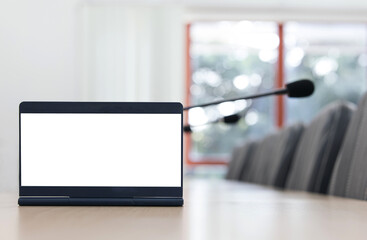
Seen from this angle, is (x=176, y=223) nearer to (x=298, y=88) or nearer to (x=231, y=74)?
(x=298, y=88)

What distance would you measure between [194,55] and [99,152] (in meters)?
6.86

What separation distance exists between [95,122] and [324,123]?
1.39m

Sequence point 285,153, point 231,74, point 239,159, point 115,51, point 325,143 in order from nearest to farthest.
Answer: point 325,143 → point 285,153 → point 239,159 → point 115,51 → point 231,74

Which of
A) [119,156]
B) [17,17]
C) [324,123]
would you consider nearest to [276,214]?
[119,156]

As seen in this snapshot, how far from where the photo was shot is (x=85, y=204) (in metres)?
1.04

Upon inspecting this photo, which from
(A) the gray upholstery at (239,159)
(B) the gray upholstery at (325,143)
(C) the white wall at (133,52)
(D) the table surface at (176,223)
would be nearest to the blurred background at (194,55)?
(C) the white wall at (133,52)

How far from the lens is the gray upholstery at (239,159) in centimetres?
559

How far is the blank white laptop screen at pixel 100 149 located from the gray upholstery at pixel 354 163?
77cm

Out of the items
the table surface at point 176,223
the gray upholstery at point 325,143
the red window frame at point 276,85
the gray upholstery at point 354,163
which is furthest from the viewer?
the red window frame at point 276,85

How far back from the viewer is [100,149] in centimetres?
108

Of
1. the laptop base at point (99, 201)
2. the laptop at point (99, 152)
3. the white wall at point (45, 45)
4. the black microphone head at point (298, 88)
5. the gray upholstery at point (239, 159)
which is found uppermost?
the white wall at point (45, 45)

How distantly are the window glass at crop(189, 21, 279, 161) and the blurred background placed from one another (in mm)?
10

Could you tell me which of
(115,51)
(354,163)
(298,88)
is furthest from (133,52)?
(298,88)

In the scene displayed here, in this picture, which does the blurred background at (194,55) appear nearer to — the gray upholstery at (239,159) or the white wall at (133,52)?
the white wall at (133,52)
